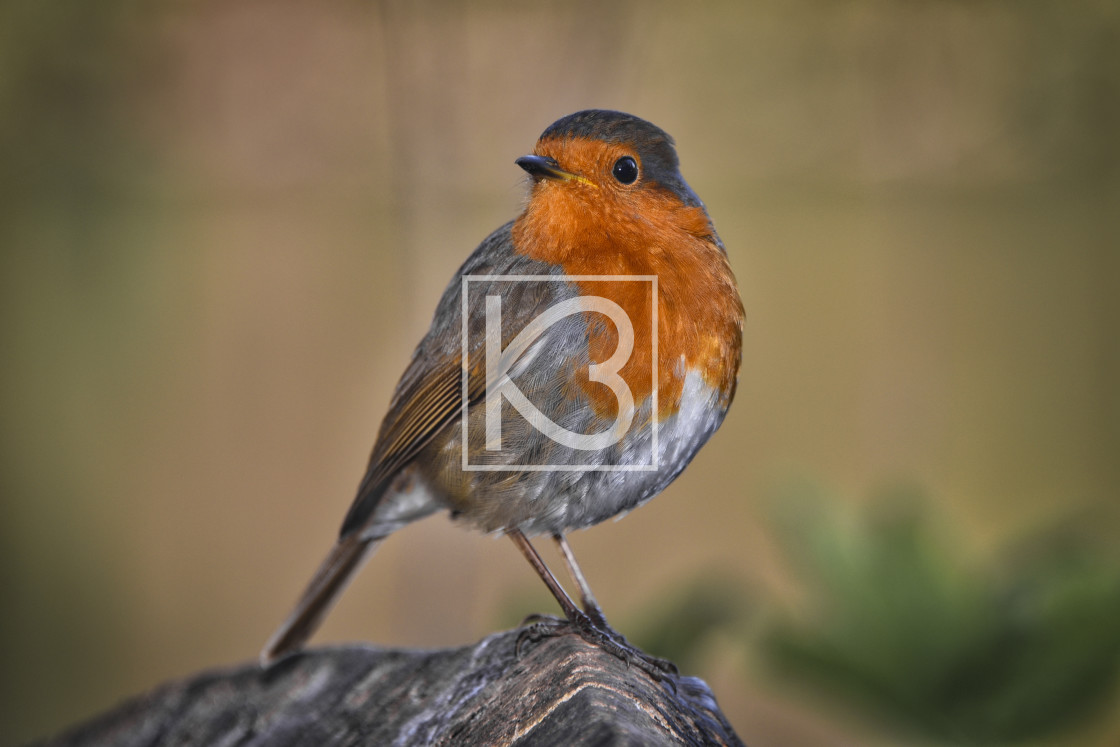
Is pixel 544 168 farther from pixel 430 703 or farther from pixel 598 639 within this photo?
pixel 430 703

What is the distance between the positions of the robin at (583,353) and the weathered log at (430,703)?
17cm

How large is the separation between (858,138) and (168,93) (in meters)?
3.58

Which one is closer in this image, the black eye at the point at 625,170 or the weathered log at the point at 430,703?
the weathered log at the point at 430,703

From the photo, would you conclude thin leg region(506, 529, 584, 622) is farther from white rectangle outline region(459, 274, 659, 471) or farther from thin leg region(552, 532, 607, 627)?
white rectangle outline region(459, 274, 659, 471)

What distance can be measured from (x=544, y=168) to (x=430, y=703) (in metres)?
1.07

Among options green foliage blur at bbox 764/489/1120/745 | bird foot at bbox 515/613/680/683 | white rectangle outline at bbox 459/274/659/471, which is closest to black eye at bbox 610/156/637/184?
white rectangle outline at bbox 459/274/659/471

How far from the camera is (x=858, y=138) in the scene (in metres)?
5.31

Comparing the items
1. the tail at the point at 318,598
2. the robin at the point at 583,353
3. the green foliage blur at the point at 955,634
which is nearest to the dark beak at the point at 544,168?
the robin at the point at 583,353

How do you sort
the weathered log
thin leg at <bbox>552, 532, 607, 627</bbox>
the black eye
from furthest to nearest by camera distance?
1. thin leg at <bbox>552, 532, 607, 627</bbox>
2. the black eye
3. the weathered log

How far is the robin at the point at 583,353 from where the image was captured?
1.89 m

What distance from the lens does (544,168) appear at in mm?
1957

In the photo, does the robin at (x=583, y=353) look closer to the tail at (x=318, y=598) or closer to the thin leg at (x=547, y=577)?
the thin leg at (x=547, y=577)

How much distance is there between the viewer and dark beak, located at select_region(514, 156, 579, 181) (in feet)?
6.31

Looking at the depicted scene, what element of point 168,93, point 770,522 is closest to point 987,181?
point 770,522
